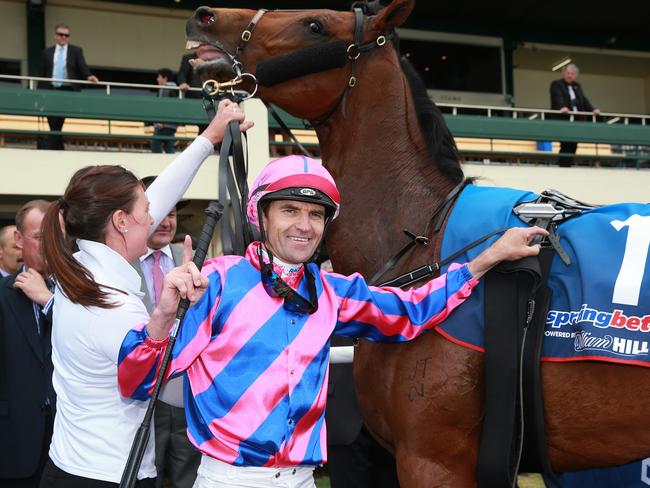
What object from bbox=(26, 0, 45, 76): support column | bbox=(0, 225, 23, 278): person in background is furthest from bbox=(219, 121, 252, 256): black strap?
bbox=(26, 0, 45, 76): support column

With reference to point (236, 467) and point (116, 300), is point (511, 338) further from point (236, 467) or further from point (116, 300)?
point (116, 300)

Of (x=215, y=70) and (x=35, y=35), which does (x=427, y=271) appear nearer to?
(x=215, y=70)

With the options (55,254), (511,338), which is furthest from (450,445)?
(55,254)

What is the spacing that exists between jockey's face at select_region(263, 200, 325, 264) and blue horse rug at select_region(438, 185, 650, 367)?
0.52 m

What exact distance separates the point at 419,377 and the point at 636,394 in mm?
601

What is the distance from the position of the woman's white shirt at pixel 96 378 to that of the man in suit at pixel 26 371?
3.59ft

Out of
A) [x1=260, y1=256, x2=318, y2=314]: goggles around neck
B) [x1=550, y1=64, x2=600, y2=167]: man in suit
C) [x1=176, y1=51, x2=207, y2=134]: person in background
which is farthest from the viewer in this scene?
[x1=550, y1=64, x2=600, y2=167]: man in suit

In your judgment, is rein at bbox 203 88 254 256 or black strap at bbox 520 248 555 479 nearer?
black strap at bbox 520 248 555 479

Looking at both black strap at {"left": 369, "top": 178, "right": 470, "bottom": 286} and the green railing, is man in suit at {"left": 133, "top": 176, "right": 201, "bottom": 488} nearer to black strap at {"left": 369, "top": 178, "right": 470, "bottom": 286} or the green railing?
black strap at {"left": 369, "top": 178, "right": 470, "bottom": 286}

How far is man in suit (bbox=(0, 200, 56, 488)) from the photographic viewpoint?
301 cm

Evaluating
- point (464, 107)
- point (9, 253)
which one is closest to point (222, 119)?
point (9, 253)

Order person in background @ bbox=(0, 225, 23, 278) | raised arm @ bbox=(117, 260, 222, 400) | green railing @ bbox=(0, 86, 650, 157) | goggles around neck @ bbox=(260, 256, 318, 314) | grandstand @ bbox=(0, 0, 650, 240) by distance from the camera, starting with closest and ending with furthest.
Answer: raised arm @ bbox=(117, 260, 222, 400) → goggles around neck @ bbox=(260, 256, 318, 314) → person in background @ bbox=(0, 225, 23, 278) → green railing @ bbox=(0, 86, 650, 157) → grandstand @ bbox=(0, 0, 650, 240)

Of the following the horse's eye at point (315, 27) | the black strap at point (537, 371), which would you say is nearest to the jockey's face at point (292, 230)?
the black strap at point (537, 371)

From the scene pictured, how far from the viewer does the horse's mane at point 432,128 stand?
2.41 m
